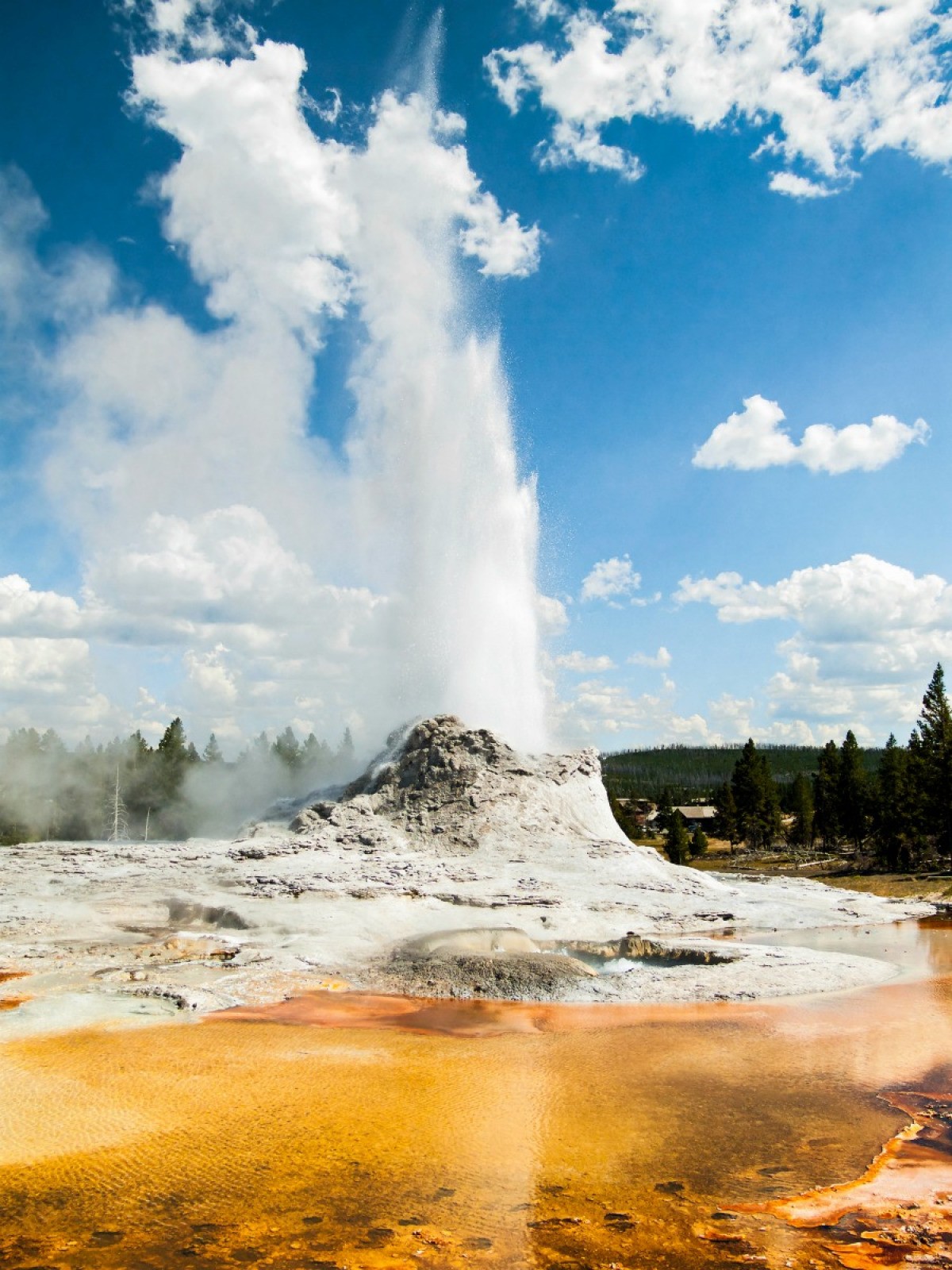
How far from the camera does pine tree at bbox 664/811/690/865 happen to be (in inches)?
2279

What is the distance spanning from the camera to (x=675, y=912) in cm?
2605

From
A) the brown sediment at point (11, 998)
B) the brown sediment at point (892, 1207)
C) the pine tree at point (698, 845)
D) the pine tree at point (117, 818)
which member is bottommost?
the pine tree at point (698, 845)

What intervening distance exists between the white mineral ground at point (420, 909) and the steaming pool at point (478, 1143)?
249 centimetres

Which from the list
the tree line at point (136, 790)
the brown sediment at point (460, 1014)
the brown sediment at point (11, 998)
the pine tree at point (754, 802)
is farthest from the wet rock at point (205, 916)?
the pine tree at point (754, 802)

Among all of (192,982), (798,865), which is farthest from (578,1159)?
(798,865)

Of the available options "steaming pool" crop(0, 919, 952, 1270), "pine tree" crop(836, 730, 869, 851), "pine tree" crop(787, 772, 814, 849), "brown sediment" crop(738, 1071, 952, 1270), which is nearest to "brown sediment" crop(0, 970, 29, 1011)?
"steaming pool" crop(0, 919, 952, 1270)

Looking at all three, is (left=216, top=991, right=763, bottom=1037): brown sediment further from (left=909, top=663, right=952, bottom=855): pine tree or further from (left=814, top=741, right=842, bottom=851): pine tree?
(left=814, top=741, right=842, bottom=851): pine tree

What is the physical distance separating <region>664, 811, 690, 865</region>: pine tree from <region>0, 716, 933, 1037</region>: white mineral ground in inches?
773

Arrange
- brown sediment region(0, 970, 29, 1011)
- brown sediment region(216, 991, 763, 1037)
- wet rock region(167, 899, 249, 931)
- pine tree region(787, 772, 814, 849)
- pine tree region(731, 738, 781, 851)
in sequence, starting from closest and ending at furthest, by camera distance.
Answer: brown sediment region(216, 991, 763, 1037) < brown sediment region(0, 970, 29, 1011) < wet rock region(167, 899, 249, 931) < pine tree region(731, 738, 781, 851) < pine tree region(787, 772, 814, 849)

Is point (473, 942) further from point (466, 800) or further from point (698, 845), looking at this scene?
point (698, 845)

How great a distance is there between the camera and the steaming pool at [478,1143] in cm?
712

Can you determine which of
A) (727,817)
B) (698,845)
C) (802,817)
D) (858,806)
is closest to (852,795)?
(858,806)

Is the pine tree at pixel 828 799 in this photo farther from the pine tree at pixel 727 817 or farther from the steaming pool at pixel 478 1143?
the steaming pool at pixel 478 1143

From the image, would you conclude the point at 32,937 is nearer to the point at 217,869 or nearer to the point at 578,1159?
the point at 217,869
